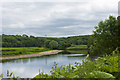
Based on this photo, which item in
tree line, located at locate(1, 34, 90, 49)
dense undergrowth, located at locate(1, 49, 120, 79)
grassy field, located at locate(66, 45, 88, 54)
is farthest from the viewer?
tree line, located at locate(1, 34, 90, 49)

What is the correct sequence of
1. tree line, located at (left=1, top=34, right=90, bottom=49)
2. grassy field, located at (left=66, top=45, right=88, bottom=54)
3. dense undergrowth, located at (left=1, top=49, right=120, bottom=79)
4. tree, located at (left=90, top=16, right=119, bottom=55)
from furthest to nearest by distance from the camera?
tree line, located at (left=1, top=34, right=90, bottom=49), grassy field, located at (left=66, top=45, right=88, bottom=54), tree, located at (left=90, top=16, right=119, bottom=55), dense undergrowth, located at (left=1, top=49, right=120, bottom=79)

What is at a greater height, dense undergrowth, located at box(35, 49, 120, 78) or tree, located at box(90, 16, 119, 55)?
tree, located at box(90, 16, 119, 55)

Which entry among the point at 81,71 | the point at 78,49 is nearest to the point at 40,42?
the point at 78,49

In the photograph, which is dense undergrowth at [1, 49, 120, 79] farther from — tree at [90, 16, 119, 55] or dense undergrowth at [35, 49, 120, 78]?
tree at [90, 16, 119, 55]

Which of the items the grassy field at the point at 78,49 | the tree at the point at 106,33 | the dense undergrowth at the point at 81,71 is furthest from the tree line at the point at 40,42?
the dense undergrowth at the point at 81,71

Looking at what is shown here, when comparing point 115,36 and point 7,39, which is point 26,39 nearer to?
point 7,39

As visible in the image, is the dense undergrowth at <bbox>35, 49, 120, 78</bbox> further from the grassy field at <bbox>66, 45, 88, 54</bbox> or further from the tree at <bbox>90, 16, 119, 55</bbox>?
the grassy field at <bbox>66, 45, 88, 54</bbox>

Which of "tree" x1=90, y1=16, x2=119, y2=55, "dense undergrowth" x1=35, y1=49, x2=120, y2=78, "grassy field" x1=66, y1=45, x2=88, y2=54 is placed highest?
"tree" x1=90, y1=16, x2=119, y2=55

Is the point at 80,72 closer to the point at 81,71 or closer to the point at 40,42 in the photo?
the point at 81,71

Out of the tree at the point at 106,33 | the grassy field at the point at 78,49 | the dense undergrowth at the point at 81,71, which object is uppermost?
the tree at the point at 106,33

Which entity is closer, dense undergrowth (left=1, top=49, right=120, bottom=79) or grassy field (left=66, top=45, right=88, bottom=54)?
dense undergrowth (left=1, top=49, right=120, bottom=79)

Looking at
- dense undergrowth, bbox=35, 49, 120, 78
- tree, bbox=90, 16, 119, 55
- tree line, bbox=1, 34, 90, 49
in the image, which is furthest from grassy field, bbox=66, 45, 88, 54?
dense undergrowth, bbox=35, 49, 120, 78

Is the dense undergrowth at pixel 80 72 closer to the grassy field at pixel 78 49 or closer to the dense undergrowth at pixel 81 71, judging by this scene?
the dense undergrowth at pixel 81 71

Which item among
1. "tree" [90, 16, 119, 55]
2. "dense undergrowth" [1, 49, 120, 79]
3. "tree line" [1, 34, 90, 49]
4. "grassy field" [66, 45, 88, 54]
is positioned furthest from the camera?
"tree line" [1, 34, 90, 49]
